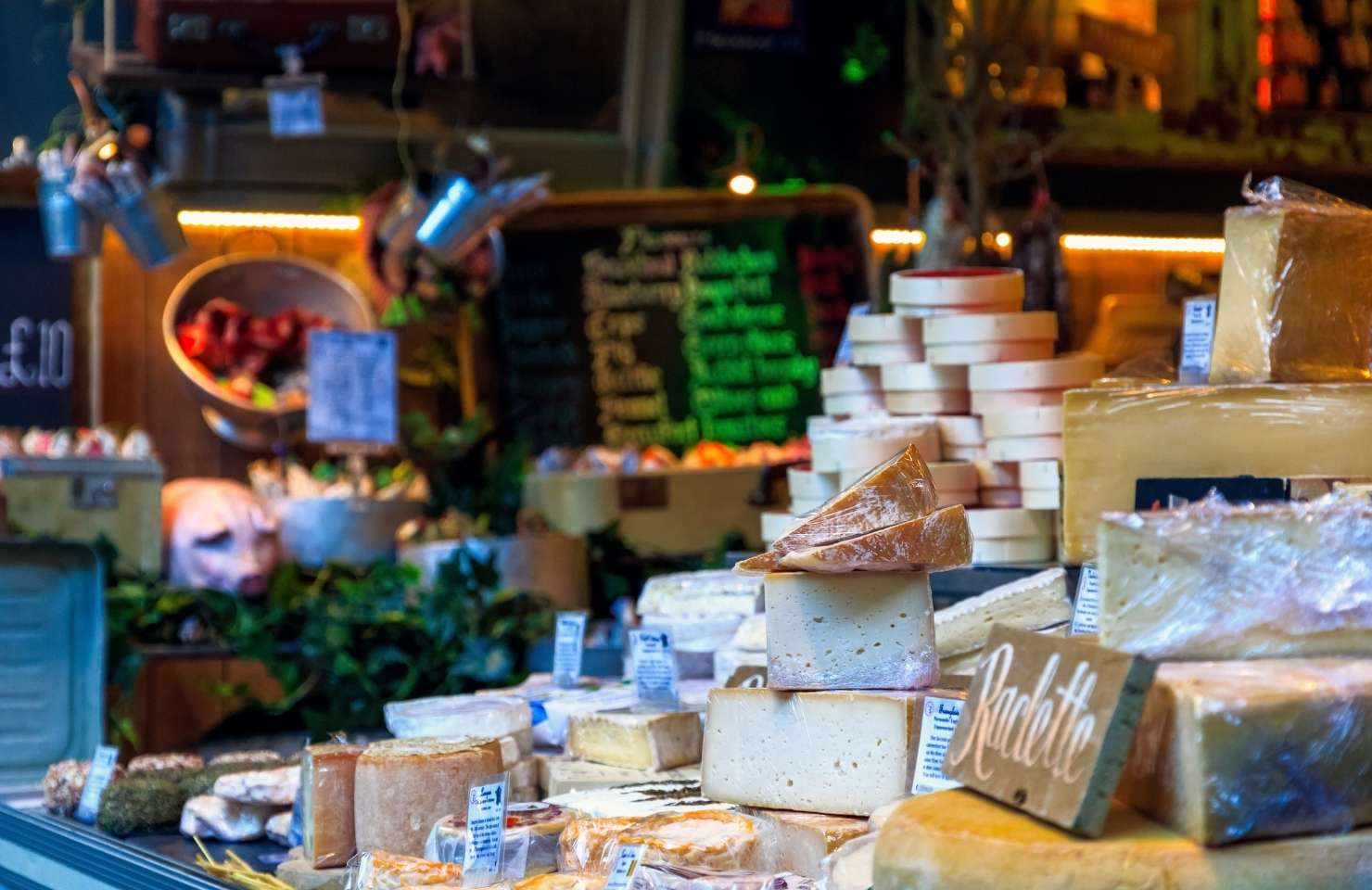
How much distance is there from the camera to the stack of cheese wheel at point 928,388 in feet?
12.8

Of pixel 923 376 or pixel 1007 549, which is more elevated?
pixel 923 376

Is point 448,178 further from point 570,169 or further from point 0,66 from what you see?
point 0,66

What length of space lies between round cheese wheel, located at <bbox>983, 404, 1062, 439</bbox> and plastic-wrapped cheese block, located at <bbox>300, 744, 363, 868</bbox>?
158cm

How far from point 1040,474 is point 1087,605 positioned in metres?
1.01

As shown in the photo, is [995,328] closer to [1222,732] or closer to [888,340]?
[888,340]

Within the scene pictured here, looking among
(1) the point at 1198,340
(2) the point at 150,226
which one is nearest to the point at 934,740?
(1) the point at 1198,340

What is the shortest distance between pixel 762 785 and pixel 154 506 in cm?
374

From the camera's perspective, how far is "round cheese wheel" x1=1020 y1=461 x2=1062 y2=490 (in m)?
3.57

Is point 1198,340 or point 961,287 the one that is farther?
point 961,287

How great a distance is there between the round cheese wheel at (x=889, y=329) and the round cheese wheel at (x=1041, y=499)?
0.48 m

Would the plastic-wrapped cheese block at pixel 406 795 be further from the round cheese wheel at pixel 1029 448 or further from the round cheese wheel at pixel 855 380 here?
the round cheese wheel at pixel 855 380

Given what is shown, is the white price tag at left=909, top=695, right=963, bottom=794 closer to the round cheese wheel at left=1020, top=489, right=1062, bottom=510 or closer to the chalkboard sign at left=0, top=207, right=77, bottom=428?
the round cheese wheel at left=1020, top=489, right=1062, bottom=510

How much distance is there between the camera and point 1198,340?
3320 mm

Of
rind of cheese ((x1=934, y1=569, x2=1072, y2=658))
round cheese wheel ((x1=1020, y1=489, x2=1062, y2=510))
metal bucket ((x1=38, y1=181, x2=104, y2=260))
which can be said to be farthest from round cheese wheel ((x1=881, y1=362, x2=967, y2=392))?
metal bucket ((x1=38, y1=181, x2=104, y2=260))
